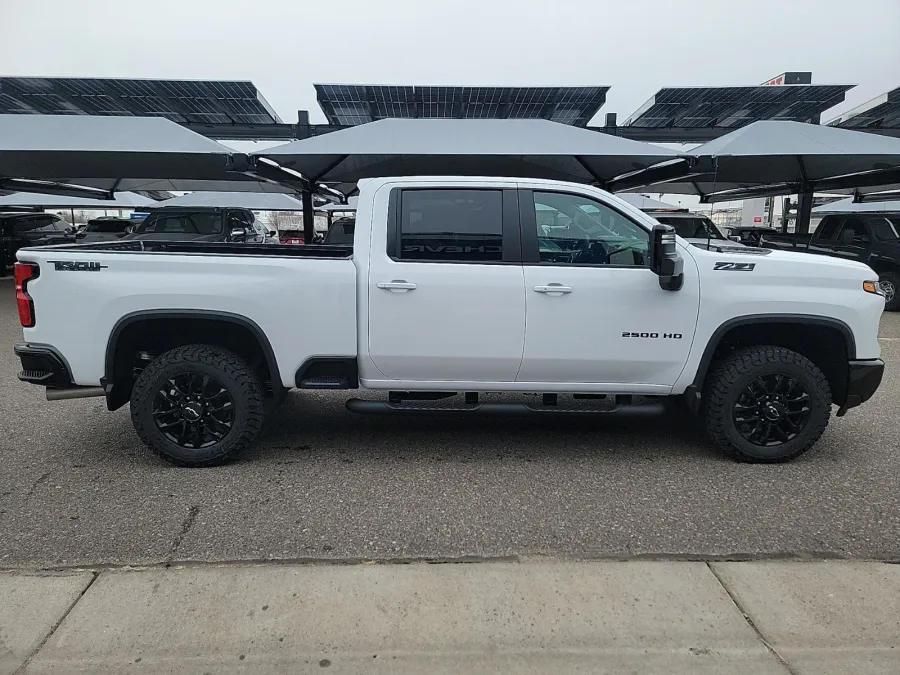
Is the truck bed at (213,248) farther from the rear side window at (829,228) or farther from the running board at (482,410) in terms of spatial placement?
the rear side window at (829,228)

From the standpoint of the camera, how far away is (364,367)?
4129mm

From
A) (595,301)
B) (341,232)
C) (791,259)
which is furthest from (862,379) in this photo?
(341,232)

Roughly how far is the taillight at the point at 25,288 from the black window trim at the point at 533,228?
10.2 ft

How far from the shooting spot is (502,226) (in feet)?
13.5

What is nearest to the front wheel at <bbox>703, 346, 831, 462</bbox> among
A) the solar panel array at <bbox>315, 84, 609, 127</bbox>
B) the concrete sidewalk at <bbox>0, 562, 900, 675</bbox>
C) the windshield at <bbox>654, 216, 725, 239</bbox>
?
the concrete sidewalk at <bbox>0, 562, 900, 675</bbox>

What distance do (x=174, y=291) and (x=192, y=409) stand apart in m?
0.78

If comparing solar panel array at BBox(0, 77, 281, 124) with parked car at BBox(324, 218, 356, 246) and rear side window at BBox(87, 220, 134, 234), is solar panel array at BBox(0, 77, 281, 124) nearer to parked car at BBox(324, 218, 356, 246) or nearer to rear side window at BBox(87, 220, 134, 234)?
rear side window at BBox(87, 220, 134, 234)

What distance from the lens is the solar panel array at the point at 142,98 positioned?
14031 millimetres

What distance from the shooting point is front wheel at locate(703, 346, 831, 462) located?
412 centimetres

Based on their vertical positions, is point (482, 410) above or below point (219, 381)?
below

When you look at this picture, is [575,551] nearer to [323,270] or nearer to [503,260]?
[503,260]

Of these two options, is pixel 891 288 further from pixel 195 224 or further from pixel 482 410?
pixel 195 224

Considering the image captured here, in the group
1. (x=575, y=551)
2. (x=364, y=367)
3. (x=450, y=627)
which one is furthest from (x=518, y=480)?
(x=450, y=627)

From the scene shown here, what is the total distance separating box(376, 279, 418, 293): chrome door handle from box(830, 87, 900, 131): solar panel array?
1598cm
